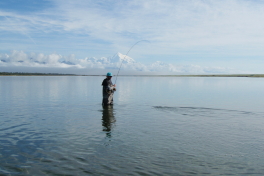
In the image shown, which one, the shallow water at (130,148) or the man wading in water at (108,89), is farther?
the man wading in water at (108,89)

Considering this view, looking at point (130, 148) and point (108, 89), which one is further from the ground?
point (108, 89)

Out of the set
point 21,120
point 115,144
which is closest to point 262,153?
point 115,144

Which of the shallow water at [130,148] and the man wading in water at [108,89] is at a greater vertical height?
the man wading in water at [108,89]

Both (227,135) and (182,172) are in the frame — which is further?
(227,135)

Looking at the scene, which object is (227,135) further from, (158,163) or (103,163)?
(103,163)

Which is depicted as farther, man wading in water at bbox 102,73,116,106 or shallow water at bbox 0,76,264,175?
man wading in water at bbox 102,73,116,106

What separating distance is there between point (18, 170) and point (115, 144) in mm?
3708

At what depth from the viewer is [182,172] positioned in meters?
6.99

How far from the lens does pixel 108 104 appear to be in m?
A: 20.2

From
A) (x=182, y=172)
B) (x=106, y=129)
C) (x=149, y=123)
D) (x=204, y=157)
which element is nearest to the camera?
(x=182, y=172)

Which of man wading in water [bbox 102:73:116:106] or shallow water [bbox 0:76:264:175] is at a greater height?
man wading in water [bbox 102:73:116:106]

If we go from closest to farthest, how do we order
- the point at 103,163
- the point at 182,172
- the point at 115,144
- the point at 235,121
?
1. the point at 182,172
2. the point at 103,163
3. the point at 115,144
4. the point at 235,121

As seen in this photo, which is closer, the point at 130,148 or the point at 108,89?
the point at 130,148

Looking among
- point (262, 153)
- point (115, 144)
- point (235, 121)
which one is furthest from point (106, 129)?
point (235, 121)
